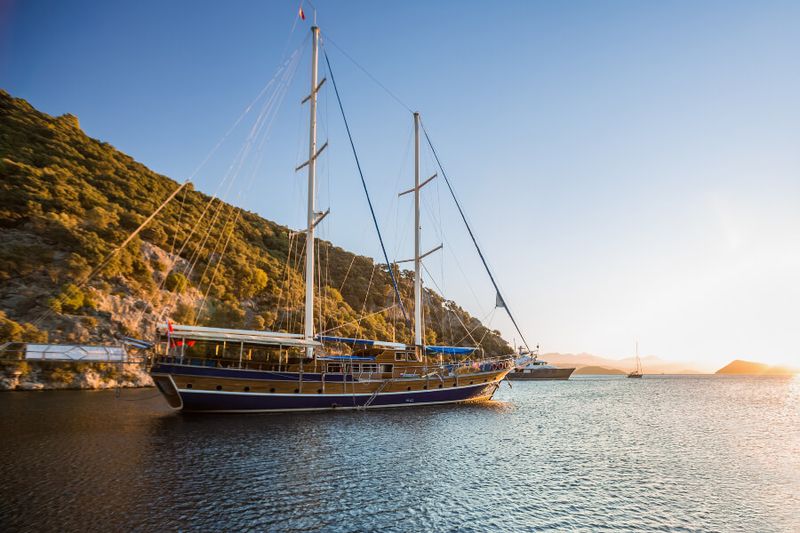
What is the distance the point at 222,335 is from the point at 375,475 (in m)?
15.6

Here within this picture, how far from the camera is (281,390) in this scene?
28.8 m

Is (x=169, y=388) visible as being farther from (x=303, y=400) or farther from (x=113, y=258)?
(x=113, y=258)

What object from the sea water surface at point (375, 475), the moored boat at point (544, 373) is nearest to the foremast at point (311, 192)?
the sea water surface at point (375, 475)

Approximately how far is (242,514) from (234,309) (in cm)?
5271

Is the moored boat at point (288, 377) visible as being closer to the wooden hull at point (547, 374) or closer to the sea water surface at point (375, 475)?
the sea water surface at point (375, 475)

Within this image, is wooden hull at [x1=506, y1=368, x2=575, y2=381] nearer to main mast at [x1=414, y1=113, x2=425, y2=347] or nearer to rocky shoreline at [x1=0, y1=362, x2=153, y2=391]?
main mast at [x1=414, y1=113, x2=425, y2=347]

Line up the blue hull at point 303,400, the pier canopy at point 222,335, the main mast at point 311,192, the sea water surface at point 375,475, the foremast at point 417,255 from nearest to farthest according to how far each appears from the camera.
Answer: the sea water surface at point 375,475 < the pier canopy at point 222,335 < the blue hull at point 303,400 < the main mast at point 311,192 < the foremast at point 417,255

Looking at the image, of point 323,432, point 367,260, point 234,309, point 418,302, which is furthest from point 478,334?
point 323,432

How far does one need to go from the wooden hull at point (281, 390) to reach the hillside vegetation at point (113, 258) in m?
12.1

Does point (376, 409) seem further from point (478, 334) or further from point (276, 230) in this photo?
point (478, 334)

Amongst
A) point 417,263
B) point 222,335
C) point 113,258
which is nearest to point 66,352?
point 222,335

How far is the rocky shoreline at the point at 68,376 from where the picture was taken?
39.1 meters

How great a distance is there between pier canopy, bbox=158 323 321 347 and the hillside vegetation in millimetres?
9478

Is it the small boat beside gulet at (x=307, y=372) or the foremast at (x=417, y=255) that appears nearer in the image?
the small boat beside gulet at (x=307, y=372)
